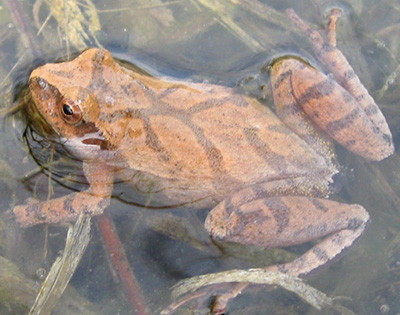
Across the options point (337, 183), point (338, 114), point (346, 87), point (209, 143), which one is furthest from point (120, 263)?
point (346, 87)

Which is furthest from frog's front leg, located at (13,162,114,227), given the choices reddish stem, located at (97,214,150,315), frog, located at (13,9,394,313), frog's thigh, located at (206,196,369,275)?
frog's thigh, located at (206,196,369,275)

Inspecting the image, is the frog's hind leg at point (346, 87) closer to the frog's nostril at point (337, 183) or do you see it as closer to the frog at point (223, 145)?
the frog at point (223, 145)

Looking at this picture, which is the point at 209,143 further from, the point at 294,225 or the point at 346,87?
the point at 346,87

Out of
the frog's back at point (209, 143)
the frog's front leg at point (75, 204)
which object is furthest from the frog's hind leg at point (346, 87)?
the frog's front leg at point (75, 204)

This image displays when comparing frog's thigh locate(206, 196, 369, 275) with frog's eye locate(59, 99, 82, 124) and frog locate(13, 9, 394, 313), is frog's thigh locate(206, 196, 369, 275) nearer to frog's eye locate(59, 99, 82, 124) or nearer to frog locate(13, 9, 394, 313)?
frog locate(13, 9, 394, 313)

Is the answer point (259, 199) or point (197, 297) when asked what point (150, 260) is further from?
point (259, 199)

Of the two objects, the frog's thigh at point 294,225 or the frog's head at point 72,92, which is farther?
the frog's thigh at point 294,225

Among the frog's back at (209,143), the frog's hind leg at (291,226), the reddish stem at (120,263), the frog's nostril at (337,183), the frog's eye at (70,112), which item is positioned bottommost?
the reddish stem at (120,263)
